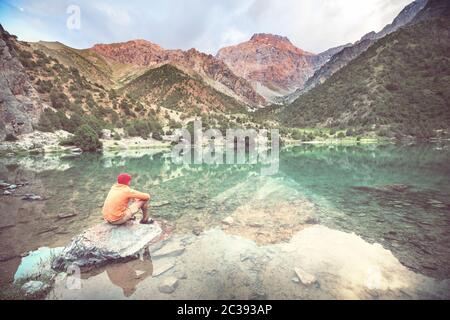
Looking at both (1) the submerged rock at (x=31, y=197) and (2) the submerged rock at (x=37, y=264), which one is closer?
(2) the submerged rock at (x=37, y=264)

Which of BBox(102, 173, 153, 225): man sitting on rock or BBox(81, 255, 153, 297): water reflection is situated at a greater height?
BBox(102, 173, 153, 225): man sitting on rock

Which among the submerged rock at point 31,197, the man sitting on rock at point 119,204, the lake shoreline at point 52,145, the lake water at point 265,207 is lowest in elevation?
the lake water at point 265,207

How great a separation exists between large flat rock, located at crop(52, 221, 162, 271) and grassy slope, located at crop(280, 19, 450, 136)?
110687 millimetres

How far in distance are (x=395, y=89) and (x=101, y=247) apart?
5831 inches

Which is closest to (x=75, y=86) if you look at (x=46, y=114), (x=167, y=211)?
(x=46, y=114)

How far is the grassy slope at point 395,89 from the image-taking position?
106312 millimetres

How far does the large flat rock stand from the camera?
701 centimetres

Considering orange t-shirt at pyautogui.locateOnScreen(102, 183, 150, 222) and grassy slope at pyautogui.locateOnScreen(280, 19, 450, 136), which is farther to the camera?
grassy slope at pyautogui.locateOnScreen(280, 19, 450, 136)

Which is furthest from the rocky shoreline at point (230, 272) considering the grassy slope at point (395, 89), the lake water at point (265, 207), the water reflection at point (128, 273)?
the grassy slope at point (395, 89)

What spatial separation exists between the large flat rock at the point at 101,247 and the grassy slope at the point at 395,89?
110687 mm

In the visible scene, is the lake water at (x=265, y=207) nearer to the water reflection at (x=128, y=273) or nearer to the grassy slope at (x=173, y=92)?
the water reflection at (x=128, y=273)

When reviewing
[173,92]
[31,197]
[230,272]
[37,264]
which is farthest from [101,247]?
[173,92]

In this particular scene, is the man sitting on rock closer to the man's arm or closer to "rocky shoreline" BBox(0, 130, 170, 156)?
the man's arm

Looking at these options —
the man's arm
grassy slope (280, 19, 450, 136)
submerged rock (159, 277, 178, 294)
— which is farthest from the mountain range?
submerged rock (159, 277, 178, 294)
